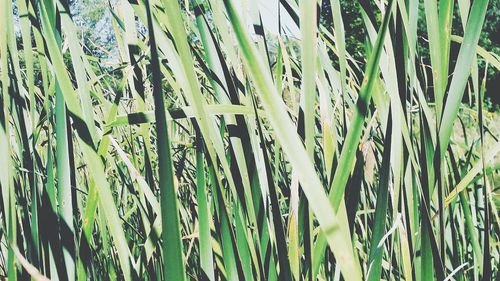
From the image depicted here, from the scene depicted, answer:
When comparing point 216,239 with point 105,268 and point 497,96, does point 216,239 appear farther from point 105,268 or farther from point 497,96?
point 497,96

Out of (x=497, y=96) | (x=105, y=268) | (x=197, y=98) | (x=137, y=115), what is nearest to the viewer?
(x=197, y=98)

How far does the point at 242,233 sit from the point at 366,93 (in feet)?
0.39

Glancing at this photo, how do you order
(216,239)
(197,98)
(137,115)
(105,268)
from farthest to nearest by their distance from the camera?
(105,268)
(216,239)
(137,115)
(197,98)

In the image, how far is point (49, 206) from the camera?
14.2 inches

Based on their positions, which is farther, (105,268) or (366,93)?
(105,268)

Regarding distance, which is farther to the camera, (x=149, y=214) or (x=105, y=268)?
(x=105, y=268)

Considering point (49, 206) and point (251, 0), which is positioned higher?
point (251, 0)

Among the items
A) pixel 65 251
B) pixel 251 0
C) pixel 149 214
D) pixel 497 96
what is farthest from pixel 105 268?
pixel 497 96

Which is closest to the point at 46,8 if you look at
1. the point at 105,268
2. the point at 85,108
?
the point at 85,108

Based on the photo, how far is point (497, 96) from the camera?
26.3ft

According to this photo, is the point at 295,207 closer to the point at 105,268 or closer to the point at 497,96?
the point at 105,268

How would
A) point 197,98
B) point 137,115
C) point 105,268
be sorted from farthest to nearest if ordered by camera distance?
point 105,268, point 137,115, point 197,98

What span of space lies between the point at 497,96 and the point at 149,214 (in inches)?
336

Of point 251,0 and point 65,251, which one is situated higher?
point 251,0
